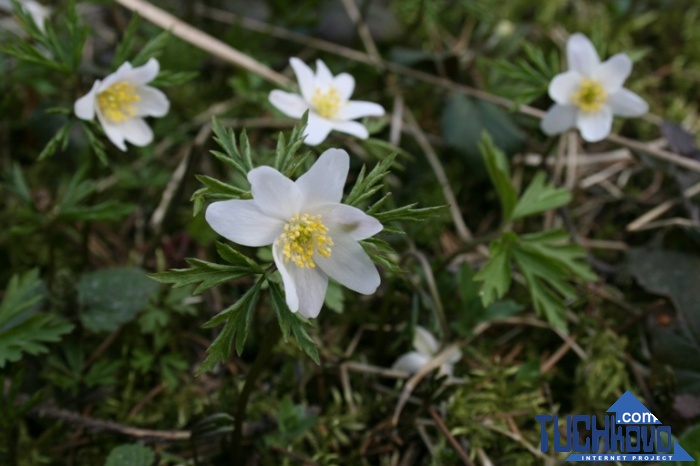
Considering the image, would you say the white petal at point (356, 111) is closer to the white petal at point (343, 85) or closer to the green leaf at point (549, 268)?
the white petal at point (343, 85)

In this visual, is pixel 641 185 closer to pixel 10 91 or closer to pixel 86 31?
pixel 86 31

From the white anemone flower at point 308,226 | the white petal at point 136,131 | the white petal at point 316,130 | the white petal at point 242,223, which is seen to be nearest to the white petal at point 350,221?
the white anemone flower at point 308,226

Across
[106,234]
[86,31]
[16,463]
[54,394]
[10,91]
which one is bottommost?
[16,463]

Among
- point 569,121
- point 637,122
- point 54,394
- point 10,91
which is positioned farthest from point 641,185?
point 10,91

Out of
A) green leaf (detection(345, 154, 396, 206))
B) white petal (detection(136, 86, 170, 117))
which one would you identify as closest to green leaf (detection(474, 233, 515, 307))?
green leaf (detection(345, 154, 396, 206))

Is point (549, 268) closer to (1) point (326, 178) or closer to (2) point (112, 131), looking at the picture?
(1) point (326, 178)

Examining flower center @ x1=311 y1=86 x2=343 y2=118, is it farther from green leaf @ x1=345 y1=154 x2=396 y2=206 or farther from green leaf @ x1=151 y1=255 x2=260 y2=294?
green leaf @ x1=151 y1=255 x2=260 y2=294
